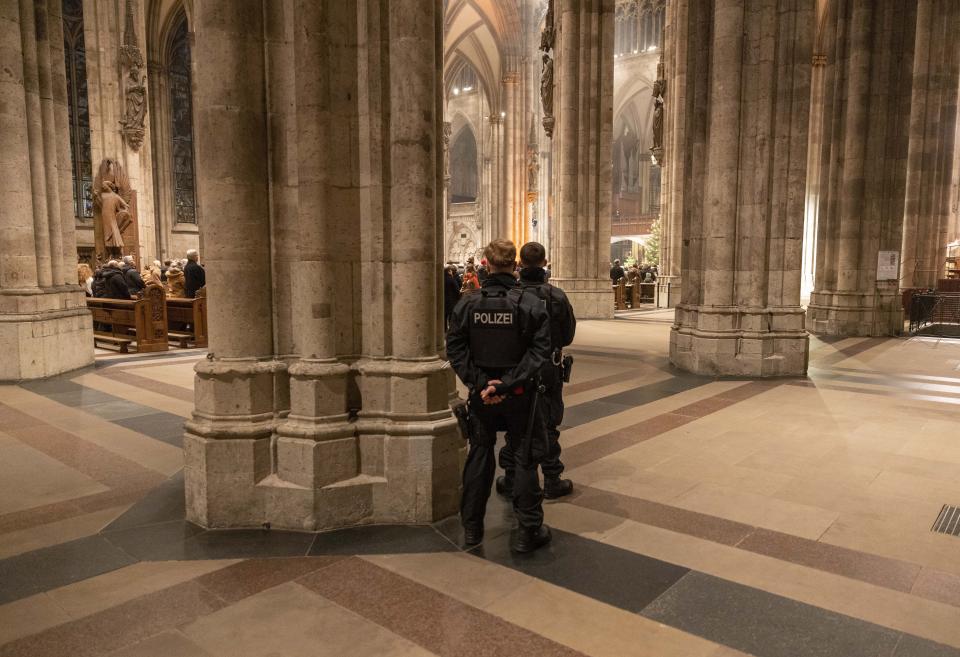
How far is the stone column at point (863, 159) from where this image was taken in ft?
48.0

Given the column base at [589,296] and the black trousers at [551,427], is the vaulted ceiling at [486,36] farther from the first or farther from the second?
the black trousers at [551,427]

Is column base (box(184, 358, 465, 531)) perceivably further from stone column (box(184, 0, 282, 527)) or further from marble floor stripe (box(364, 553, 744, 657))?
marble floor stripe (box(364, 553, 744, 657))

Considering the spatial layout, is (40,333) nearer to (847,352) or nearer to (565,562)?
(565,562)

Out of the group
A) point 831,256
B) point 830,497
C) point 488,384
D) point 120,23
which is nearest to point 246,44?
point 488,384

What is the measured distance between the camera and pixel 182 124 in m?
26.6

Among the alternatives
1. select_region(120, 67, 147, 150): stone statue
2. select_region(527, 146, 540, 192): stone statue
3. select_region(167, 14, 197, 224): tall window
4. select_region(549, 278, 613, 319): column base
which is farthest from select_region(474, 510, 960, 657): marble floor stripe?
select_region(527, 146, 540, 192): stone statue

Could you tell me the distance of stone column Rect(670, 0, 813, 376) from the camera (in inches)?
377

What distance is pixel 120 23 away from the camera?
20750 millimetres

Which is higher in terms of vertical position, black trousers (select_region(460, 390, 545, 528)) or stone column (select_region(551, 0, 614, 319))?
stone column (select_region(551, 0, 614, 319))

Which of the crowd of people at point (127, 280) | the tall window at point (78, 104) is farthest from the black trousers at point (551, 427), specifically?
the tall window at point (78, 104)

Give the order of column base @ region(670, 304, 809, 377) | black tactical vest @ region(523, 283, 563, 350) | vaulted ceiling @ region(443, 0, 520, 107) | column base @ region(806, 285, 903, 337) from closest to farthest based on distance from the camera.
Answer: black tactical vest @ region(523, 283, 563, 350) → column base @ region(670, 304, 809, 377) → column base @ region(806, 285, 903, 337) → vaulted ceiling @ region(443, 0, 520, 107)

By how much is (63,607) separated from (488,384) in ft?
7.39

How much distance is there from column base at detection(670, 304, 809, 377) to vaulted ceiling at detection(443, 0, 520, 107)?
30345 mm

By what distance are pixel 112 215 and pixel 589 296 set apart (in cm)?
1379
